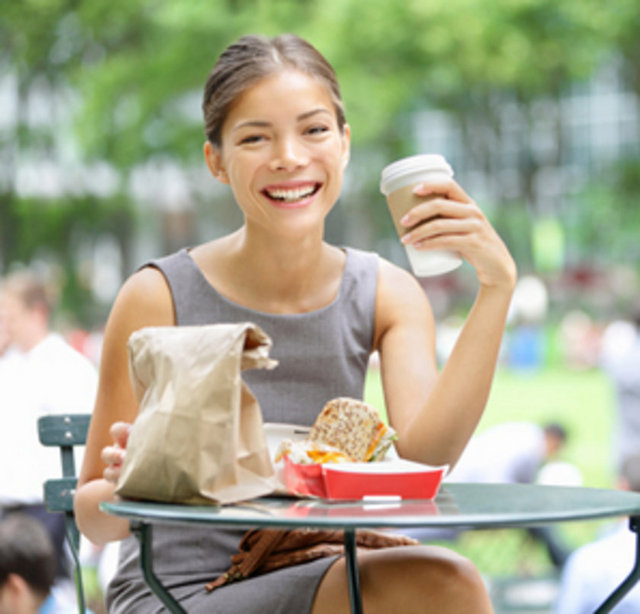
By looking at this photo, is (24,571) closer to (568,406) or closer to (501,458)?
(501,458)

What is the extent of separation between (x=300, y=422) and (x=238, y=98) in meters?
0.50

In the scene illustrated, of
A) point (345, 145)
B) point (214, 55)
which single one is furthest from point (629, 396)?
point (214, 55)

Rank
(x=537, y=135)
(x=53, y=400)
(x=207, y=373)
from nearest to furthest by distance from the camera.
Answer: (x=207, y=373) < (x=53, y=400) < (x=537, y=135)

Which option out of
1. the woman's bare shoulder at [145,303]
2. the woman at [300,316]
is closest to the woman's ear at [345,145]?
the woman at [300,316]

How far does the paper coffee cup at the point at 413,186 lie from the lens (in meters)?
1.37

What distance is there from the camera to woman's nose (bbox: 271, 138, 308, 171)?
4.91ft

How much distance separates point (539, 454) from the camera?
5.99 metres

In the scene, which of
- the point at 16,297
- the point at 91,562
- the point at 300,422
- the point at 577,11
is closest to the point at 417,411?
the point at 300,422

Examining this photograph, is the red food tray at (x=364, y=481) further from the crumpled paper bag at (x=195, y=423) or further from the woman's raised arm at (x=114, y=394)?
the woman's raised arm at (x=114, y=394)

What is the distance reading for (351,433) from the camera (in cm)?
129

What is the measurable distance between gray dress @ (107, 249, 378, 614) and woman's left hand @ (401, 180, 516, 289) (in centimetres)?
31

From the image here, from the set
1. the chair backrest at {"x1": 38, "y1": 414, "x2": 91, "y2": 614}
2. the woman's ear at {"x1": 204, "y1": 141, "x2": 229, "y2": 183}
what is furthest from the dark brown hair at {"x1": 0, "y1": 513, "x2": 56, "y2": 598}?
the woman's ear at {"x1": 204, "y1": 141, "x2": 229, "y2": 183}

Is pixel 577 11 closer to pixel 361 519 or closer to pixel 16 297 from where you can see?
pixel 16 297

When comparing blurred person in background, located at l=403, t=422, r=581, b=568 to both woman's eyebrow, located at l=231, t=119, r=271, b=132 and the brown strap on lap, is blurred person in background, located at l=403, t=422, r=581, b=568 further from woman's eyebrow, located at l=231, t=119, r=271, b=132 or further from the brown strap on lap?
woman's eyebrow, located at l=231, t=119, r=271, b=132
